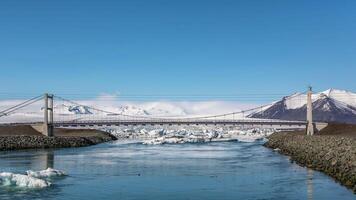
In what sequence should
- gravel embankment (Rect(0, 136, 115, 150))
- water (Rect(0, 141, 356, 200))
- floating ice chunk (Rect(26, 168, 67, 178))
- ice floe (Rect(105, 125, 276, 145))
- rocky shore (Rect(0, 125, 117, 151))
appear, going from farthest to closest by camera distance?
ice floe (Rect(105, 125, 276, 145))
rocky shore (Rect(0, 125, 117, 151))
gravel embankment (Rect(0, 136, 115, 150))
floating ice chunk (Rect(26, 168, 67, 178))
water (Rect(0, 141, 356, 200))

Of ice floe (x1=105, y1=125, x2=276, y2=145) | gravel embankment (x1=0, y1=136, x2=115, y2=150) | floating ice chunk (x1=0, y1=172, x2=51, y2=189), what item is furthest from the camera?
ice floe (x1=105, y1=125, x2=276, y2=145)

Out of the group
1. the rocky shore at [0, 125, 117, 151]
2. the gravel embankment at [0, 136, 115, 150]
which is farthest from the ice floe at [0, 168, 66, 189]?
the gravel embankment at [0, 136, 115, 150]

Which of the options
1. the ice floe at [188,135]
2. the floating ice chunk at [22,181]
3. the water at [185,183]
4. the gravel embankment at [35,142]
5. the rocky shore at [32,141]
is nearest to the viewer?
the water at [185,183]

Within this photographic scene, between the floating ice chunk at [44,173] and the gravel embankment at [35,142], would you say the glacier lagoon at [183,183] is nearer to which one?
the floating ice chunk at [44,173]

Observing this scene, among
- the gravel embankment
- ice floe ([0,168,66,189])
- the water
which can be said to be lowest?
the water

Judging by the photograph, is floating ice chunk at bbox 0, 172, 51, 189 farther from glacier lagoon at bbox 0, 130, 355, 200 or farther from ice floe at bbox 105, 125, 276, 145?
ice floe at bbox 105, 125, 276, 145

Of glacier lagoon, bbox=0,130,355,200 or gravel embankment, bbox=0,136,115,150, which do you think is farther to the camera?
gravel embankment, bbox=0,136,115,150

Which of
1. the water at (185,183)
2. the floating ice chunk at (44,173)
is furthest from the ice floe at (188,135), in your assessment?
the floating ice chunk at (44,173)

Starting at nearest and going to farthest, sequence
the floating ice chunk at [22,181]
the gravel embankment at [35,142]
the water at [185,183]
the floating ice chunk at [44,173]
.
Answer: the water at [185,183] → the floating ice chunk at [22,181] → the floating ice chunk at [44,173] → the gravel embankment at [35,142]
